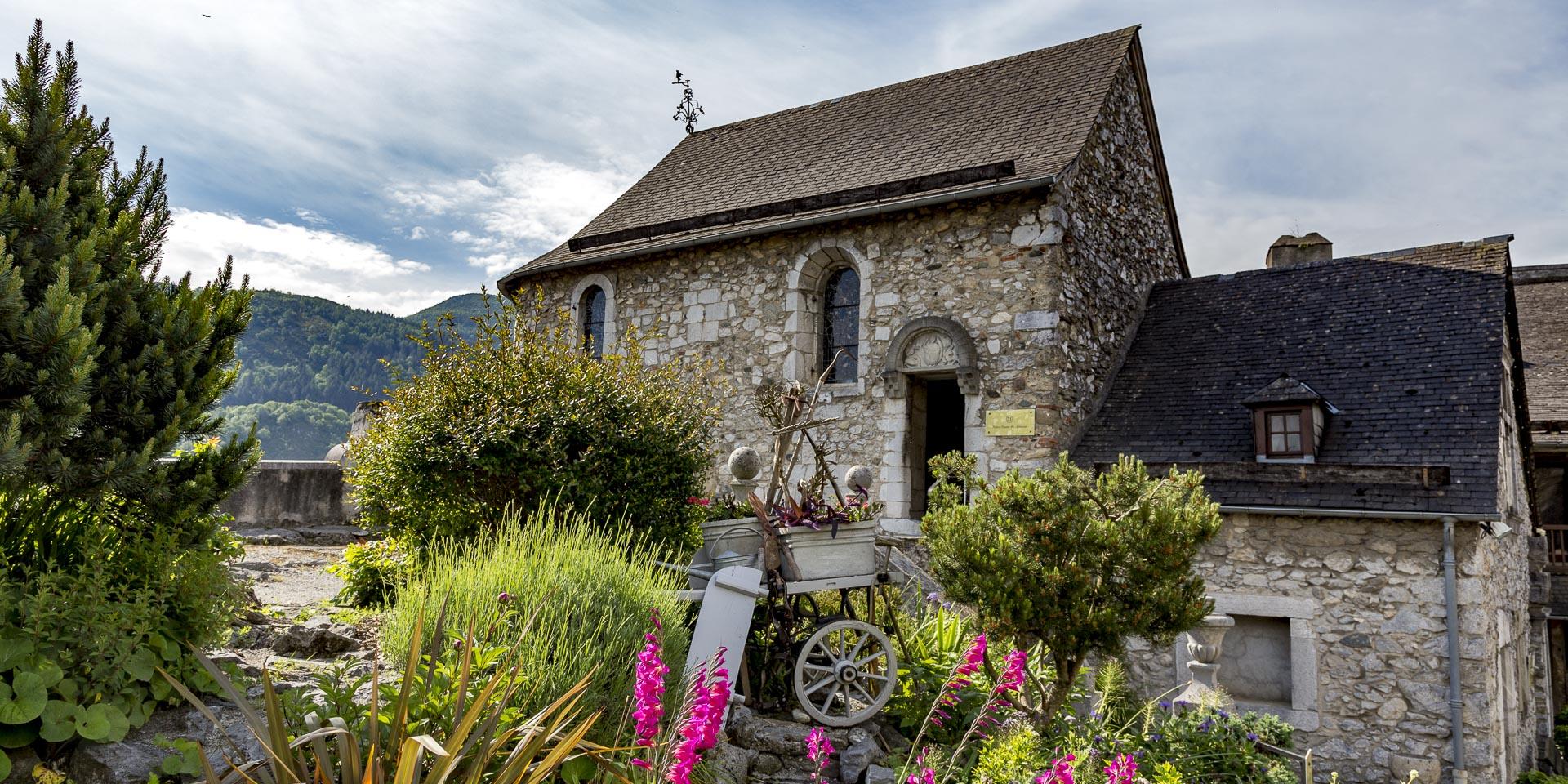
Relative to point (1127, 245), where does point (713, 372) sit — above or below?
below

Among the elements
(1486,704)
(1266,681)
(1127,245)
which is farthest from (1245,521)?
(1127,245)

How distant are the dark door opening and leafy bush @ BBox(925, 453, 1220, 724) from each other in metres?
4.30

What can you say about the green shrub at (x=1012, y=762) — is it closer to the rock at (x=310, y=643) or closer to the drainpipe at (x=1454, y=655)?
the rock at (x=310, y=643)

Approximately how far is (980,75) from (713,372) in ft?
18.4

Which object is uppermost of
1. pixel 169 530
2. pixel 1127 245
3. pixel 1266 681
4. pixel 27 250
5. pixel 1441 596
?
pixel 1127 245

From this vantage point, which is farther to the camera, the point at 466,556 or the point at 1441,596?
the point at 1441,596

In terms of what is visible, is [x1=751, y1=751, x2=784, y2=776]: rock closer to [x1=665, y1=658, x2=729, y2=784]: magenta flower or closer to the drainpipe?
[x1=665, y1=658, x2=729, y2=784]: magenta flower

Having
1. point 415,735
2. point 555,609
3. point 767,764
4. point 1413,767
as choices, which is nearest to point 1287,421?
point 1413,767

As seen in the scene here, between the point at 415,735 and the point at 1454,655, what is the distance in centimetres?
800

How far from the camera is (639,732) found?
2668mm

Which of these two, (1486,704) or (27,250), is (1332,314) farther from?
(27,250)

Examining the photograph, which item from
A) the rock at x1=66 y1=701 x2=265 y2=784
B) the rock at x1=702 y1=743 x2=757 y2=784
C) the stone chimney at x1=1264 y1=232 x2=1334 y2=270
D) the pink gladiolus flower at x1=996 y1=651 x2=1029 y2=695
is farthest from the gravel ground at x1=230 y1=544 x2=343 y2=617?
the stone chimney at x1=1264 y1=232 x2=1334 y2=270

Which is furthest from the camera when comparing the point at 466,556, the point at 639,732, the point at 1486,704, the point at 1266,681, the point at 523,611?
the point at 1266,681

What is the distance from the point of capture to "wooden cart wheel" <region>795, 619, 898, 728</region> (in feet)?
16.1
